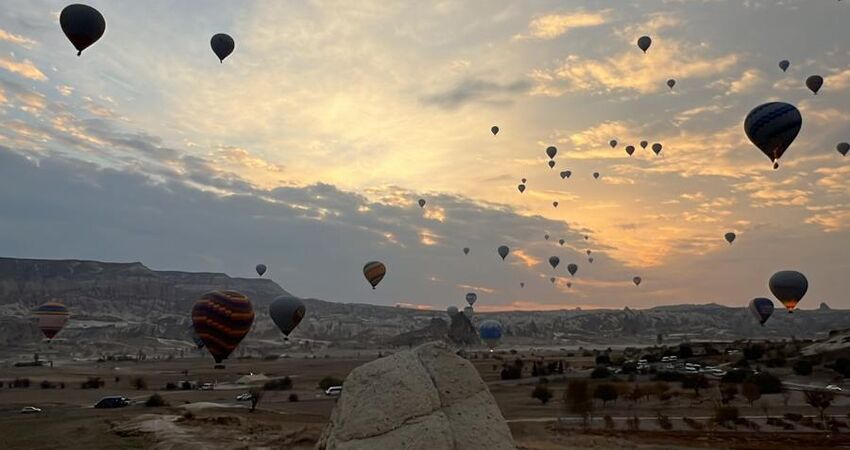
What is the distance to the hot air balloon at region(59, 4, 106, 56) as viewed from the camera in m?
38.3

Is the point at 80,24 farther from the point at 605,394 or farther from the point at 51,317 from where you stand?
the point at 51,317

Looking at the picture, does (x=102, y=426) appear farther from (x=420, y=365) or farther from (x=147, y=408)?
(x=420, y=365)

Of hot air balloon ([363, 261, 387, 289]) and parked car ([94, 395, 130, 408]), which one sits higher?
hot air balloon ([363, 261, 387, 289])

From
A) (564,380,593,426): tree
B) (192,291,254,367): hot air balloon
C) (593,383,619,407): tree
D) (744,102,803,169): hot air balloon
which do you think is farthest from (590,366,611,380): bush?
(192,291,254,367): hot air balloon

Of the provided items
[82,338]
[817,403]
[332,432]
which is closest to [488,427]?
[332,432]

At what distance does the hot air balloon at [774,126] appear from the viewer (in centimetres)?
4181

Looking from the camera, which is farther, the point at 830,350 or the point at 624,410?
the point at 830,350

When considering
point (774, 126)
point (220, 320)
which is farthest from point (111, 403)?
point (774, 126)

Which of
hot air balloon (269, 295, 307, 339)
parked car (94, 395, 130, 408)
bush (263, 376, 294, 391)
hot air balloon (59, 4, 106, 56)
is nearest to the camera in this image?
hot air balloon (59, 4, 106, 56)

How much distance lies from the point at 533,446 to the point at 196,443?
1471cm

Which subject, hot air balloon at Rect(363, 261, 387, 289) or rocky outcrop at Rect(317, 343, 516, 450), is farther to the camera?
→ hot air balloon at Rect(363, 261, 387, 289)

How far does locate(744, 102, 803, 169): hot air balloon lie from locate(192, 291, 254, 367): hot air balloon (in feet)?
120

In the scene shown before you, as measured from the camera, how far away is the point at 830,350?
221ft

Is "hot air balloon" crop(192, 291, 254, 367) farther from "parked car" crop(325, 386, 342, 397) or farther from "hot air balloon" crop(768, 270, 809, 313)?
"hot air balloon" crop(768, 270, 809, 313)
